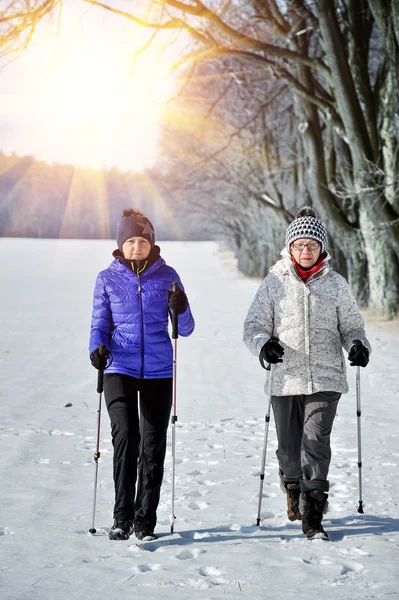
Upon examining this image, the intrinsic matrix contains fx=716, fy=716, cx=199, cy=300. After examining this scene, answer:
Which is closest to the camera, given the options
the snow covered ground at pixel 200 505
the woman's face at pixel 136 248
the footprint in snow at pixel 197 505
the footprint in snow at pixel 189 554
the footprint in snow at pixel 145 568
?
the snow covered ground at pixel 200 505

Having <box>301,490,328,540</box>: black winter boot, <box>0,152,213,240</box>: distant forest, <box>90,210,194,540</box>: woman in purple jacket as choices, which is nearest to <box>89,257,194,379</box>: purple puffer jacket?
<box>90,210,194,540</box>: woman in purple jacket

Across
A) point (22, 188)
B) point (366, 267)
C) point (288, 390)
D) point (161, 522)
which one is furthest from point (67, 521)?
point (22, 188)

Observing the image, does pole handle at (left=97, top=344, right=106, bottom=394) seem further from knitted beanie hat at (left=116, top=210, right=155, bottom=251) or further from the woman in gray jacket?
the woman in gray jacket

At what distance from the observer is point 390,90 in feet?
47.5

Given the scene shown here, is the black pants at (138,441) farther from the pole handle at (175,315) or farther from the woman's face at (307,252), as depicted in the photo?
the woman's face at (307,252)

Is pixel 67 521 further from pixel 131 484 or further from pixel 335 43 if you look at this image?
pixel 335 43

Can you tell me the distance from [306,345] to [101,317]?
1.24 m

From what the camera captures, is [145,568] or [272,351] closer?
[145,568]

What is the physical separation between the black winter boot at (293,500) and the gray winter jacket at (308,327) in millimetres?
613

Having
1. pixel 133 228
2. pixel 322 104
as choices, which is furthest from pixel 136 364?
pixel 322 104

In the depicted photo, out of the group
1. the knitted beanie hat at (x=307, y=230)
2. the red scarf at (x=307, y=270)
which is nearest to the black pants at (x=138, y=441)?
the red scarf at (x=307, y=270)

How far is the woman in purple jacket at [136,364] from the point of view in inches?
162

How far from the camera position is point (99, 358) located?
407 centimetres

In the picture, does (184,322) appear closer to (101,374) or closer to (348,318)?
(101,374)
